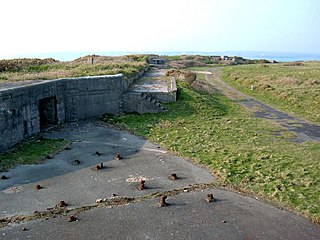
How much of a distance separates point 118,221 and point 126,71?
46.6 feet

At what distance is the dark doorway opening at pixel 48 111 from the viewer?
43.0 feet

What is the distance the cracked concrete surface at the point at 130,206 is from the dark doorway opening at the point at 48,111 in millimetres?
3593

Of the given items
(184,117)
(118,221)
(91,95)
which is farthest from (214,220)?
(91,95)

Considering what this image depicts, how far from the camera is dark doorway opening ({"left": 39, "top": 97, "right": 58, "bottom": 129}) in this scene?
1311cm

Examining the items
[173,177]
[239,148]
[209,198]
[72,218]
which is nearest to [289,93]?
[239,148]

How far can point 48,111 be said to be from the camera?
13.2m

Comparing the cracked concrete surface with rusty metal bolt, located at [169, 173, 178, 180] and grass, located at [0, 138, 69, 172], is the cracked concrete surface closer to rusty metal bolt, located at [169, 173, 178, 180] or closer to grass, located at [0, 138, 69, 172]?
rusty metal bolt, located at [169, 173, 178, 180]

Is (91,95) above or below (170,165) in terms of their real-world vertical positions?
above

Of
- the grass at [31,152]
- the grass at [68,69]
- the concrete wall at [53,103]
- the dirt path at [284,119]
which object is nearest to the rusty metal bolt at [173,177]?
the grass at [31,152]

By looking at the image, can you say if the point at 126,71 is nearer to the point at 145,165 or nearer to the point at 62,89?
the point at 62,89

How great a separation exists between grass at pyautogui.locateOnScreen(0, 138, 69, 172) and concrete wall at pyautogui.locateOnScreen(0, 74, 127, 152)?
0.41 m

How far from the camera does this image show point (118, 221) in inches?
246

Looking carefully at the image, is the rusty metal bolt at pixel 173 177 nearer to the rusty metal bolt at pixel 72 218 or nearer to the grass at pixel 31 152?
the rusty metal bolt at pixel 72 218

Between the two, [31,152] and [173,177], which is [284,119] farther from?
[31,152]
